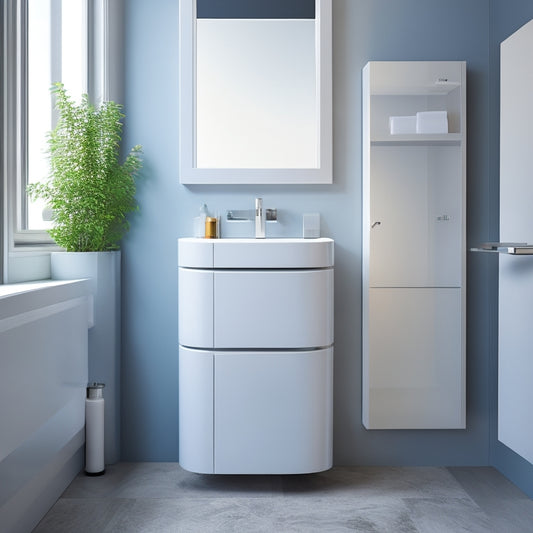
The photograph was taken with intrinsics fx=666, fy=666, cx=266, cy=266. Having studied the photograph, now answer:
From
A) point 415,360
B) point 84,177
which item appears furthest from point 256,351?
point 84,177

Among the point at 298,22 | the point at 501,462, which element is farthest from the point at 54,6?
the point at 501,462

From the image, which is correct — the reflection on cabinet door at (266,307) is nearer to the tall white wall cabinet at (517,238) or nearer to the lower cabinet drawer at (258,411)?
the lower cabinet drawer at (258,411)

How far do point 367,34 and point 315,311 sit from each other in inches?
46.4

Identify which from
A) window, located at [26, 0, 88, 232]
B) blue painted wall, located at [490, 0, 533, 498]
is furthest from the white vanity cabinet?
blue painted wall, located at [490, 0, 533, 498]

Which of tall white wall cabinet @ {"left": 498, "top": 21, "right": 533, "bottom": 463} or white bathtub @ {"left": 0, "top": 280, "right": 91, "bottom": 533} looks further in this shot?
tall white wall cabinet @ {"left": 498, "top": 21, "right": 533, "bottom": 463}

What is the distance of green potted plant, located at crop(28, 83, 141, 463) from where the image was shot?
245cm

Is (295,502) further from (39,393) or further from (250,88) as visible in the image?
(250,88)

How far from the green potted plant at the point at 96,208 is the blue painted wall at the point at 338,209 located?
9 centimetres

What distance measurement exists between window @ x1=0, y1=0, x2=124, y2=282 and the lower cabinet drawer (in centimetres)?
78

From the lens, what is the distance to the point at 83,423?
2.49m

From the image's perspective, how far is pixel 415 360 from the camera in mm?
2635

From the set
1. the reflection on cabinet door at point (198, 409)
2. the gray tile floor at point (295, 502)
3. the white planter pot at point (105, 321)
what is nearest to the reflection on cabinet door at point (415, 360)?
the gray tile floor at point (295, 502)

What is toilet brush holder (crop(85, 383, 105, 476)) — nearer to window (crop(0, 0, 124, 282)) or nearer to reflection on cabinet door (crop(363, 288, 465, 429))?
window (crop(0, 0, 124, 282))

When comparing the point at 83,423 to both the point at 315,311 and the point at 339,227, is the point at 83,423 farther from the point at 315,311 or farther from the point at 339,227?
the point at 339,227
